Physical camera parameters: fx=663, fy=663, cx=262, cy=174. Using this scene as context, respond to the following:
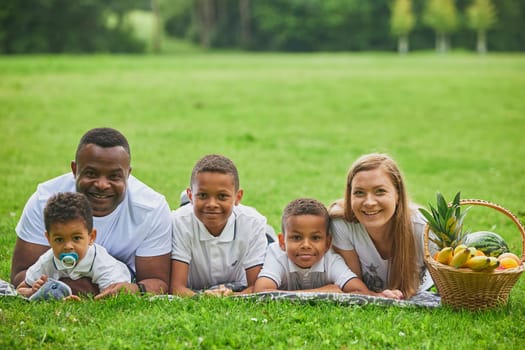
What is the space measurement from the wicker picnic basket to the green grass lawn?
0.35 feet

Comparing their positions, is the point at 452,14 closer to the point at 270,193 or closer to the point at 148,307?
the point at 270,193

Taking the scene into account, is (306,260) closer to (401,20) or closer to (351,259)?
(351,259)

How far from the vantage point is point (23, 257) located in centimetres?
587

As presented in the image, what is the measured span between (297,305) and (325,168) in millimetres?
8056

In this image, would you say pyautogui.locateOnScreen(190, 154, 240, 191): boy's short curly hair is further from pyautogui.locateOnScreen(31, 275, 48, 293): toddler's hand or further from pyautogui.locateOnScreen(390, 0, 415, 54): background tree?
pyautogui.locateOnScreen(390, 0, 415, 54): background tree

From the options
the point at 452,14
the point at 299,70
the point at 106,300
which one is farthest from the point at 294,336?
the point at 452,14

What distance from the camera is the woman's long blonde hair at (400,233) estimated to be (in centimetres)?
600

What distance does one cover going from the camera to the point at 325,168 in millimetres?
13422

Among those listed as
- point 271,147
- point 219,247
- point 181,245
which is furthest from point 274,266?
point 271,147

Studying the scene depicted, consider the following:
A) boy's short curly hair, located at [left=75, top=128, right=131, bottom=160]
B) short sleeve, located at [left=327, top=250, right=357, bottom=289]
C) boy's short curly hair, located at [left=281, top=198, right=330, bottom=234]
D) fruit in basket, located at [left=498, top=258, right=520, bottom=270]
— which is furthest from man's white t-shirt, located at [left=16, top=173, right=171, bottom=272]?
fruit in basket, located at [left=498, top=258, right=520, bottom=270]

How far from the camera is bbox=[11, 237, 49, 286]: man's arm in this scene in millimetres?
5824

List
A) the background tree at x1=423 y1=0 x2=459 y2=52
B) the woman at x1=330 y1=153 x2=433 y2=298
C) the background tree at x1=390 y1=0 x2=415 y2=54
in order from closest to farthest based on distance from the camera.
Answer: the woman at x1=330 y1=153 x2=433 y2=298 → the background tree at x1=390 y1=0 x2=415 y2=54 → the background tree at x1=423 y1=0 x2=459 y2=52

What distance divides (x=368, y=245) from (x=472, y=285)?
3.73 ft

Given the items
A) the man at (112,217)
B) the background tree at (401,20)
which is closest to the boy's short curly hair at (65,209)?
the man at (112,217)
